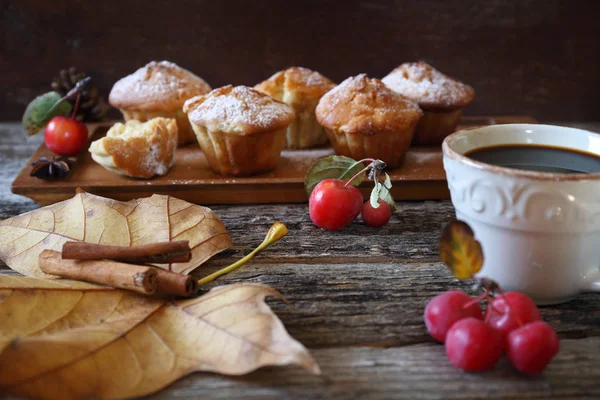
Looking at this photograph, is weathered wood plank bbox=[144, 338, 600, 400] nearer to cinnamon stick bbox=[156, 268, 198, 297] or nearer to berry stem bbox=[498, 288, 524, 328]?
berry stem bbox=[498, 288, 524, 328]

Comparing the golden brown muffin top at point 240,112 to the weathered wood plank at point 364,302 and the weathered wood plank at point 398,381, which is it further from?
the weathered wood plank at point 398,381

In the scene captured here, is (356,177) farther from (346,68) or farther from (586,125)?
(586,125)

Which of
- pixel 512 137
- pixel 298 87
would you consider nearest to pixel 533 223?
pixel 512 137

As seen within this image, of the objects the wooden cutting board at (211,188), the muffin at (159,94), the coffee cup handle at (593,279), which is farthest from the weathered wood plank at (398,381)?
the muffin at (159,94)

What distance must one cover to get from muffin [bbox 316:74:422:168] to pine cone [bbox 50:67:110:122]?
783 mm

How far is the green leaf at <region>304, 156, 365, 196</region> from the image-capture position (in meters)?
1.28

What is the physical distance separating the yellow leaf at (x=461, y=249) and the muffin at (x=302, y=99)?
0.90 metres

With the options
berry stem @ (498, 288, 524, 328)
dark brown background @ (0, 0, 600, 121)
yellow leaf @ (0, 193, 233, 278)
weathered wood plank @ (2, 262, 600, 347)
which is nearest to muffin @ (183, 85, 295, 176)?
yellow leaf @ (0, 193, 233, 278)

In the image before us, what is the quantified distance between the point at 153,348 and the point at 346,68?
153 cm

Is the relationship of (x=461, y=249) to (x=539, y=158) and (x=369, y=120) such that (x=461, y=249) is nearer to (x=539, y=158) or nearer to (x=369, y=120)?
(x=539, y=158)

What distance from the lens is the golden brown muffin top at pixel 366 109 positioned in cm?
146

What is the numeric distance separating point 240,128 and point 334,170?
0.92 ft

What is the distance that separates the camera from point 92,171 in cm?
154

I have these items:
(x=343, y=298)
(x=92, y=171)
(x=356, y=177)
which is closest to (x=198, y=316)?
(x=343, y=298)
